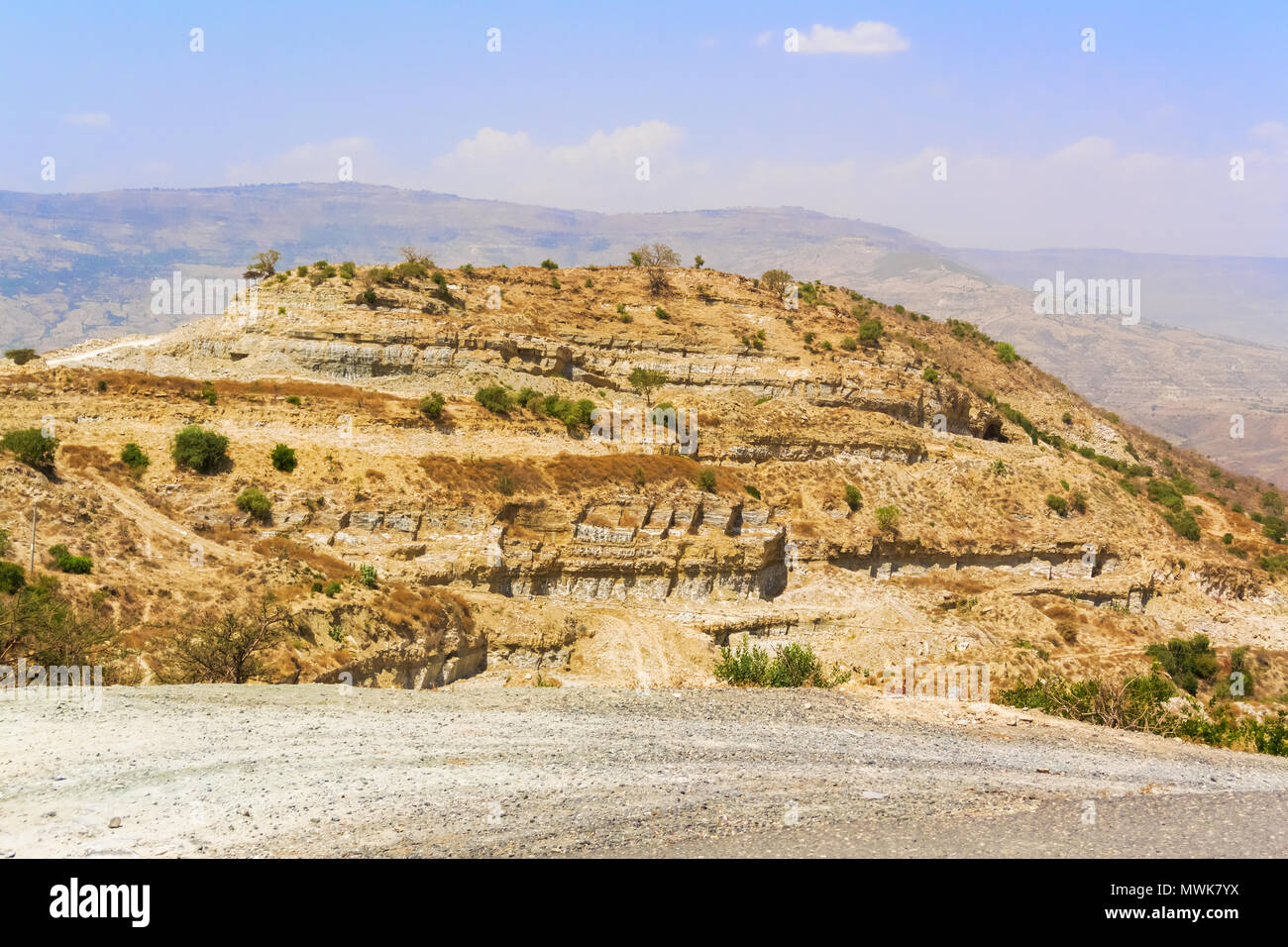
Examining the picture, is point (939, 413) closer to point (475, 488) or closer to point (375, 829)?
point (475, 488)

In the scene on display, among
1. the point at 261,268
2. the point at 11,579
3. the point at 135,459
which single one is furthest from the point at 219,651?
the point at 261,268

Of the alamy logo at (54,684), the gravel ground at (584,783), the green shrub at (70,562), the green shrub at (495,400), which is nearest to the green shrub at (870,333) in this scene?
the green shrub at (495,400)

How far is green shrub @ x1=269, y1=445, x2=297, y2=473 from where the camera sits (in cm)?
3469

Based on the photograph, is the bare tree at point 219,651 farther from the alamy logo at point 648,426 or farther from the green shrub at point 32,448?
the alamy logo at point 648,426

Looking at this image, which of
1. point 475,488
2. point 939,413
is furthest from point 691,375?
point 475,488

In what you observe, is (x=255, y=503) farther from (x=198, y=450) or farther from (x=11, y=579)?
(x=11, y=579)

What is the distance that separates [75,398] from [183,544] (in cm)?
1440

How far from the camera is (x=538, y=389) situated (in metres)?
50.9

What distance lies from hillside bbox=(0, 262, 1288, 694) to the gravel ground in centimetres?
644

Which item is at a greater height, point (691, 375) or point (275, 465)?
point (691, 375)

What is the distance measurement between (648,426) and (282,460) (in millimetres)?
19773

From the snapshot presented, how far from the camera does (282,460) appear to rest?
114 ft

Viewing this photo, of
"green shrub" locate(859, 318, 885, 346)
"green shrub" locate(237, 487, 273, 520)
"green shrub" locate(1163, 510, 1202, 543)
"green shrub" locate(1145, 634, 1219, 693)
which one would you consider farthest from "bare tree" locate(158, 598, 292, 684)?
"green shrub" locate(1163, 510, 1202, 543)

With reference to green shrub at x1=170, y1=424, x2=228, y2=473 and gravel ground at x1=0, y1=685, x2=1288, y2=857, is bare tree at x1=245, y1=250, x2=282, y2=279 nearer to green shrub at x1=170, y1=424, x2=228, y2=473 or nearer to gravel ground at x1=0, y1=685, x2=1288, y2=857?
green shrub at x1=170, y1=424, x2=228, y2=473
